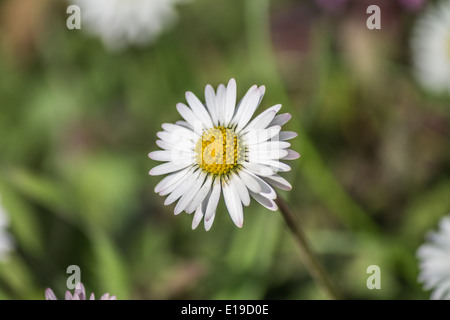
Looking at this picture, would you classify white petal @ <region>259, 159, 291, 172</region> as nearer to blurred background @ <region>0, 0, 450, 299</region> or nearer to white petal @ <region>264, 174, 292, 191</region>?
white petal @ <region>264, 174, 292, 191</region>

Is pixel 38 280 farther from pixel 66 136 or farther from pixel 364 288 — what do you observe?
pixel 364 288

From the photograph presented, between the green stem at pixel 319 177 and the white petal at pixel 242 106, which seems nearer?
the white petal at pixel 242 106

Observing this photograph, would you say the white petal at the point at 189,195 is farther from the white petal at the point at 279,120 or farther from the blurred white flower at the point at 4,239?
the blurred white flower at the point at 4,239

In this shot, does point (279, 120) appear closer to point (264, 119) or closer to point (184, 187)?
point (264, 119)

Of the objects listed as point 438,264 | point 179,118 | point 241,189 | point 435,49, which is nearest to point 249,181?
point 241,189

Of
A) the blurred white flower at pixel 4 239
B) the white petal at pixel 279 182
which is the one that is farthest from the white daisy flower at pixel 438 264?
the blurred white flower at pixel 4 239

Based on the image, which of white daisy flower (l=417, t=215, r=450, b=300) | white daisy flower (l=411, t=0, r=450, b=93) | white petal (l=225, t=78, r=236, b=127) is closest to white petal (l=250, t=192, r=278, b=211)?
white petal (l=225, t=78, r=236, b=127)

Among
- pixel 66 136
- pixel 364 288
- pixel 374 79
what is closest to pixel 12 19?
pixel 66 136
